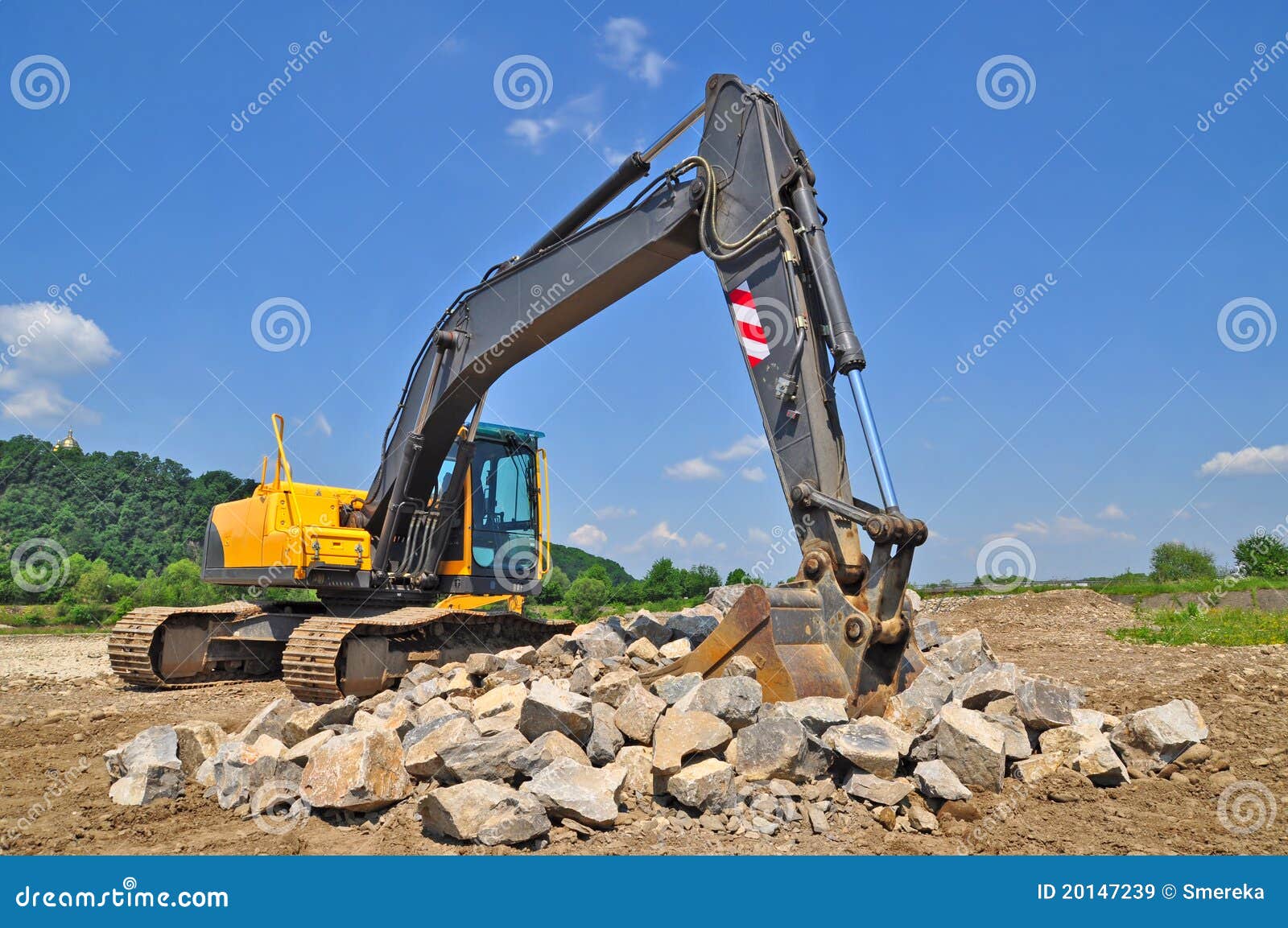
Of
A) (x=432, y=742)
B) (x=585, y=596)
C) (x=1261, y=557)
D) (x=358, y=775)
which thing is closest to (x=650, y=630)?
(x=432, y=742)

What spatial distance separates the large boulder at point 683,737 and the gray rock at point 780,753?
0.13 m

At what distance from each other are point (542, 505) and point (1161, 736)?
6.59 metres

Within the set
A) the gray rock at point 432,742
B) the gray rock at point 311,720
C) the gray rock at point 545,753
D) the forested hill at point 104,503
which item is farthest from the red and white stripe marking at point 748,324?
the forested hill at point 104,503

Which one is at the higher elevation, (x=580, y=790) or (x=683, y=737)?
(x=683, y=737)

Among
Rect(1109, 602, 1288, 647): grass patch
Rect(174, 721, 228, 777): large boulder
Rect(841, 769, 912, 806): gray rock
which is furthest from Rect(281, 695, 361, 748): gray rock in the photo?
Rect(1109, 602, 1288, 647): grass patch

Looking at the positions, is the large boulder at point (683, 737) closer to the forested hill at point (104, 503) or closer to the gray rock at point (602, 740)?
the gray rock at point (602, 740)

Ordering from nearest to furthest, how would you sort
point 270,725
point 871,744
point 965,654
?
point 871,744, point 270,725, point 965,654

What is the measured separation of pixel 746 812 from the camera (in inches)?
151

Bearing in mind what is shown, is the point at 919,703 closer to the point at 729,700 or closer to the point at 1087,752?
the point at 1087,752

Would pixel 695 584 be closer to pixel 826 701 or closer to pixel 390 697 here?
pixel 390 697

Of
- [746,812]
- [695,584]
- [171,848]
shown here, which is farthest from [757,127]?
[695,584]

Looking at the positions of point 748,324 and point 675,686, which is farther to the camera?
point 748,324

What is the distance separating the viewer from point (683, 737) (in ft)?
13.9

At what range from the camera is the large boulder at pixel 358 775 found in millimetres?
4043
